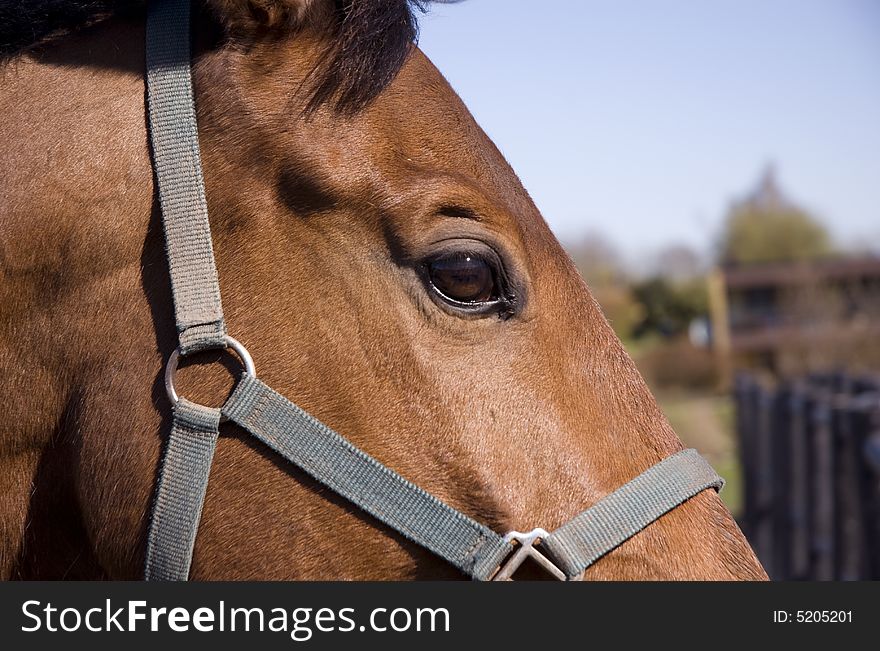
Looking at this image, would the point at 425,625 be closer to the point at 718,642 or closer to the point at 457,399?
the point at 457,399

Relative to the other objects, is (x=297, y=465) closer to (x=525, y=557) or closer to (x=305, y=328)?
(x=305, y=328)

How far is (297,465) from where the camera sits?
1.88 meters

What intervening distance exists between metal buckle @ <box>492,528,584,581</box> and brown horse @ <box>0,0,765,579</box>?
0.13ft

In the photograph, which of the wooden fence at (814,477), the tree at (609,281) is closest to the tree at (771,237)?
the tree at (609,281)

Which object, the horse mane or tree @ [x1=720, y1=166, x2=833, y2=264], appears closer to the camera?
the horse mane

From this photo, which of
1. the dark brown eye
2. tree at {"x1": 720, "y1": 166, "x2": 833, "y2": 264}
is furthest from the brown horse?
tree at {"x1": 720, "y1": 166, "x2": 833, "y2": 264}

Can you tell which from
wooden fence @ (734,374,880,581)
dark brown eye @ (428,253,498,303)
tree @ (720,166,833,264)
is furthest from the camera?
tree @ (720,166,833,264)

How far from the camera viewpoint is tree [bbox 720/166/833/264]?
31047mm

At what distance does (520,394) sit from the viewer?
1.90 metres

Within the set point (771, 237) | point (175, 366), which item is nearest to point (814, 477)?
point (175, 366)

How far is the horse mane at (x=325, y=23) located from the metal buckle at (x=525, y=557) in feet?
3.45

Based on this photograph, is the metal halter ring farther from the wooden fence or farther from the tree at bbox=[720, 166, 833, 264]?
the tree at bbox=[720, 166, 833, 264]

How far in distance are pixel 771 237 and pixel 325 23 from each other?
1276 inches

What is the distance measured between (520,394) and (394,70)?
848mm
